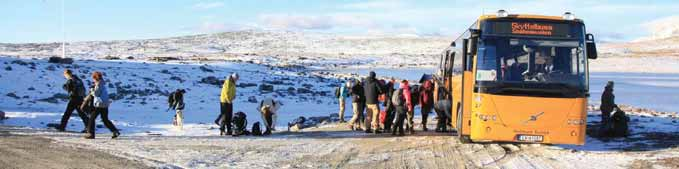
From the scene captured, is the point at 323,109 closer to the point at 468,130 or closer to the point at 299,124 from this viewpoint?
the point at 299,124

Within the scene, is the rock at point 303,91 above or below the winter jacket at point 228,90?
below

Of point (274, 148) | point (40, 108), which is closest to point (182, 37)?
point (40, 108)

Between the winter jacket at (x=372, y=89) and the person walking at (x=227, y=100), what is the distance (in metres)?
Answer: 2.90

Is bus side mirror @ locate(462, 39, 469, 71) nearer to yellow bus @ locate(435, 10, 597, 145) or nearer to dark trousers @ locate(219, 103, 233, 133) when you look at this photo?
yellow bus @ locate(435, 10, 597, 145)

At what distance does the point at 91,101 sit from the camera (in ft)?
48.6

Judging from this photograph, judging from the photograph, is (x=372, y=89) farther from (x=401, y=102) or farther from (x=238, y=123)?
(x=238, y=123)

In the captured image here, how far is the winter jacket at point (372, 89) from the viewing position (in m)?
16.3

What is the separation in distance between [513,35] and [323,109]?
16.5 meters

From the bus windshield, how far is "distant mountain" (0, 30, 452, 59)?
3713 inches

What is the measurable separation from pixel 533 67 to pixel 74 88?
926 centimetres

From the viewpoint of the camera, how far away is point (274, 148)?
44.6 ft

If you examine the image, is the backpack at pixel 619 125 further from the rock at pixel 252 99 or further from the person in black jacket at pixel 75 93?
the rock at pixel 252 99

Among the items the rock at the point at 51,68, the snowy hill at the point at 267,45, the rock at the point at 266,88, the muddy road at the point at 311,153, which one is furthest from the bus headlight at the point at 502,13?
the snowy hill at the point at 267,45

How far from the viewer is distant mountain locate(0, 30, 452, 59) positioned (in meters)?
112
